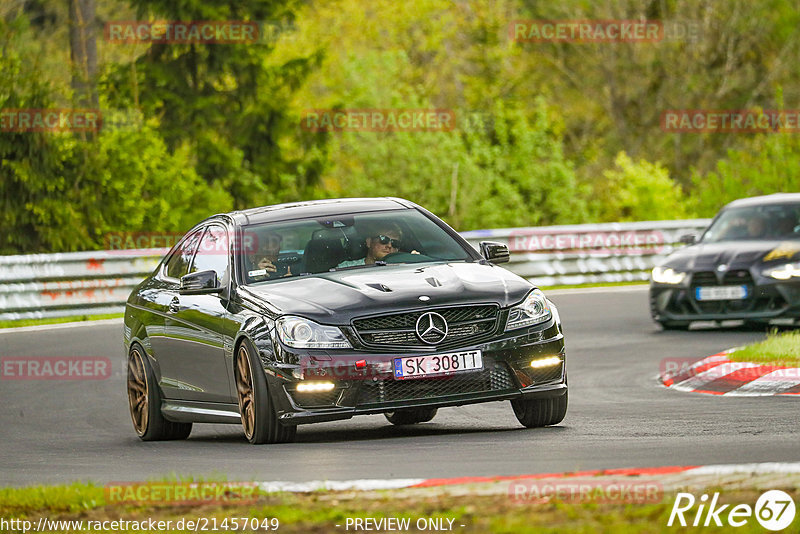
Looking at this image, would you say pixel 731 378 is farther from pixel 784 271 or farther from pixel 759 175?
pixel 759 175

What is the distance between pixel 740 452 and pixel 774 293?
386 inches

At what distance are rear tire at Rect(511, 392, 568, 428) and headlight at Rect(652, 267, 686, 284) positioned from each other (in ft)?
26.8

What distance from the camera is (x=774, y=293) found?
18.0 metres

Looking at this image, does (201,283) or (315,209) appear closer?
(201,283)

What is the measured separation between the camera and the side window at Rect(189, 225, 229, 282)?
37.1ft

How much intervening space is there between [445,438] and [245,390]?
1.30 m

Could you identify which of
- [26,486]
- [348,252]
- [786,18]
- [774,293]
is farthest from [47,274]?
[786,18]

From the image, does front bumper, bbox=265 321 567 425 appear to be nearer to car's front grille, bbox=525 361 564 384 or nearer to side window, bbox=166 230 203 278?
car's front grille, bbox=525 361 564 384

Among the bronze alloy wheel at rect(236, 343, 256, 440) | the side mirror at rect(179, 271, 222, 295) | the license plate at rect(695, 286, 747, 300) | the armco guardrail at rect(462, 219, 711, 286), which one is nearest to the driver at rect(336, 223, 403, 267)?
the side mirror at rect(179, 271, 222, 295)

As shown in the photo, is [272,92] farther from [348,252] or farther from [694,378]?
[348,252]

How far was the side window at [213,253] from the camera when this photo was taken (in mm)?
11320

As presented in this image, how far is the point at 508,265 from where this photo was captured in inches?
1123

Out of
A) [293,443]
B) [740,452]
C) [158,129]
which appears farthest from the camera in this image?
[158,129]

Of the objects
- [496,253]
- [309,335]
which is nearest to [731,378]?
[496,253]
